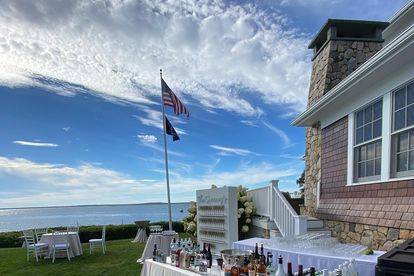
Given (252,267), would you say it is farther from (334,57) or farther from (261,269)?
(334,57)

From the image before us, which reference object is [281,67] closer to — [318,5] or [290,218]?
[318,5]

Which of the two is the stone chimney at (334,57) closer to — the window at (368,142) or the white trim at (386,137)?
the window at (368,142)

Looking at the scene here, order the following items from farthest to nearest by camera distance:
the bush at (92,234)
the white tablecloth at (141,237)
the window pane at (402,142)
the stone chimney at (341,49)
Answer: the bush at (92,234)
the white tablecloth at (141,237)
the stone chimney at (341,49)
the window pane at (402,142)

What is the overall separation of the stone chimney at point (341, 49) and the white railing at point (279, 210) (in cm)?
295

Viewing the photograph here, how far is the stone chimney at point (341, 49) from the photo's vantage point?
1044 cm

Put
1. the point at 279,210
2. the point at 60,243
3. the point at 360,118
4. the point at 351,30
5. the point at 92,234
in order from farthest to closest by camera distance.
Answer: the point at 92,234
the point at 60,243
the point at 351,30
the point at 279,210
the point at 360,118

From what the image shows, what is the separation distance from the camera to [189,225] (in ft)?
41.5

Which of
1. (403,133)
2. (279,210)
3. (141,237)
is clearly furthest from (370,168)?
(141,237)

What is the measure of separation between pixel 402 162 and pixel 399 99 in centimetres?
98

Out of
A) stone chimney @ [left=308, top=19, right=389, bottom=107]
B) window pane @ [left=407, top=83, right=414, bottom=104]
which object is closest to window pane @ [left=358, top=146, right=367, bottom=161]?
window pane @ [left=407, top=83, right=414, bottom=104]

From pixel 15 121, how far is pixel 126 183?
40.3ft

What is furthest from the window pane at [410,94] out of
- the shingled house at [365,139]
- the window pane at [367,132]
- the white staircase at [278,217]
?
the white staircase at [278,217]

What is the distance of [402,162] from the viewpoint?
583 cm

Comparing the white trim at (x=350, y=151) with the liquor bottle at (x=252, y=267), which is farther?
the white trim at (x=350, y=151)
